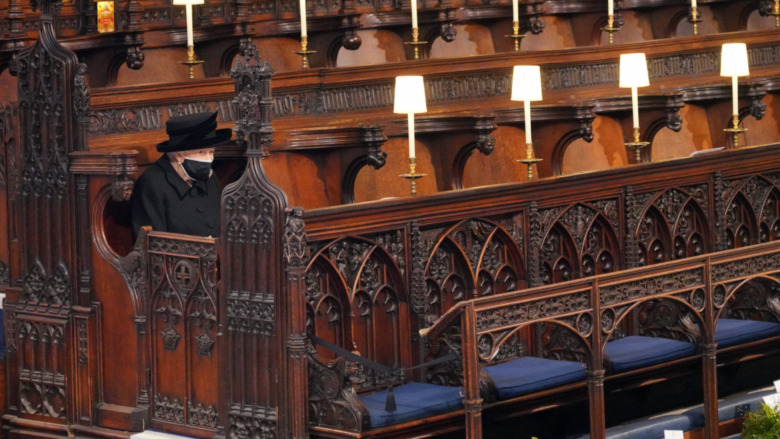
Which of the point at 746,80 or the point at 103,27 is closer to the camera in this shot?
the point at 103,27

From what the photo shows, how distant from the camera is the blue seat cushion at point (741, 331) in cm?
601

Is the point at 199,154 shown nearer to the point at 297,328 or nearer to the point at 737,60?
the point at 297,328

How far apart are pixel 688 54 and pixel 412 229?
385cm

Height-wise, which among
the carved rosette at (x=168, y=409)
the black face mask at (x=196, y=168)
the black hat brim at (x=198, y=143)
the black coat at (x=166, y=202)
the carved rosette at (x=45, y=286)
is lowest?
the carved rosette at (x=168, y=409)

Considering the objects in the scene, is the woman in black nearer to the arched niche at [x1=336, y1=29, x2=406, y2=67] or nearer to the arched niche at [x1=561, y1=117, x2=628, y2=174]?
the arched niche at [x1=336, y1=29, x2=406, y2=67]

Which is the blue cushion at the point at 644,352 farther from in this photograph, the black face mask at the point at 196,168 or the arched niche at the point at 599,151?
the arched niche at the point at 599,151

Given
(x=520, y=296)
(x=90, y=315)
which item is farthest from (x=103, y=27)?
(x=520, y=296)

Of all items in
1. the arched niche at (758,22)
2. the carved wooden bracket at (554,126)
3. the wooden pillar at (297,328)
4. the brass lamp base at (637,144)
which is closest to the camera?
the wooden pillar at (297,328)

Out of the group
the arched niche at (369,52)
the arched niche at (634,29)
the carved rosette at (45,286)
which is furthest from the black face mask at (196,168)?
the arched niche at (634,29)

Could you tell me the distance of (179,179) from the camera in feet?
18.4

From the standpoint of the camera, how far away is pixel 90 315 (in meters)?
5.60

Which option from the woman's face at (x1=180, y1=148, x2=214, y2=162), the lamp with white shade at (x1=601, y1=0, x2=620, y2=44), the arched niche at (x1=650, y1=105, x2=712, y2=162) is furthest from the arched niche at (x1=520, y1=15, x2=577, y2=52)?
the woman's face at (x1=180, y1=148, x2=214, y2=162)

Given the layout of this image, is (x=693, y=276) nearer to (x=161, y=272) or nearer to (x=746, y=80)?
(x=161, y=272)

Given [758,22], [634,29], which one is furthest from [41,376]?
[758,22]
